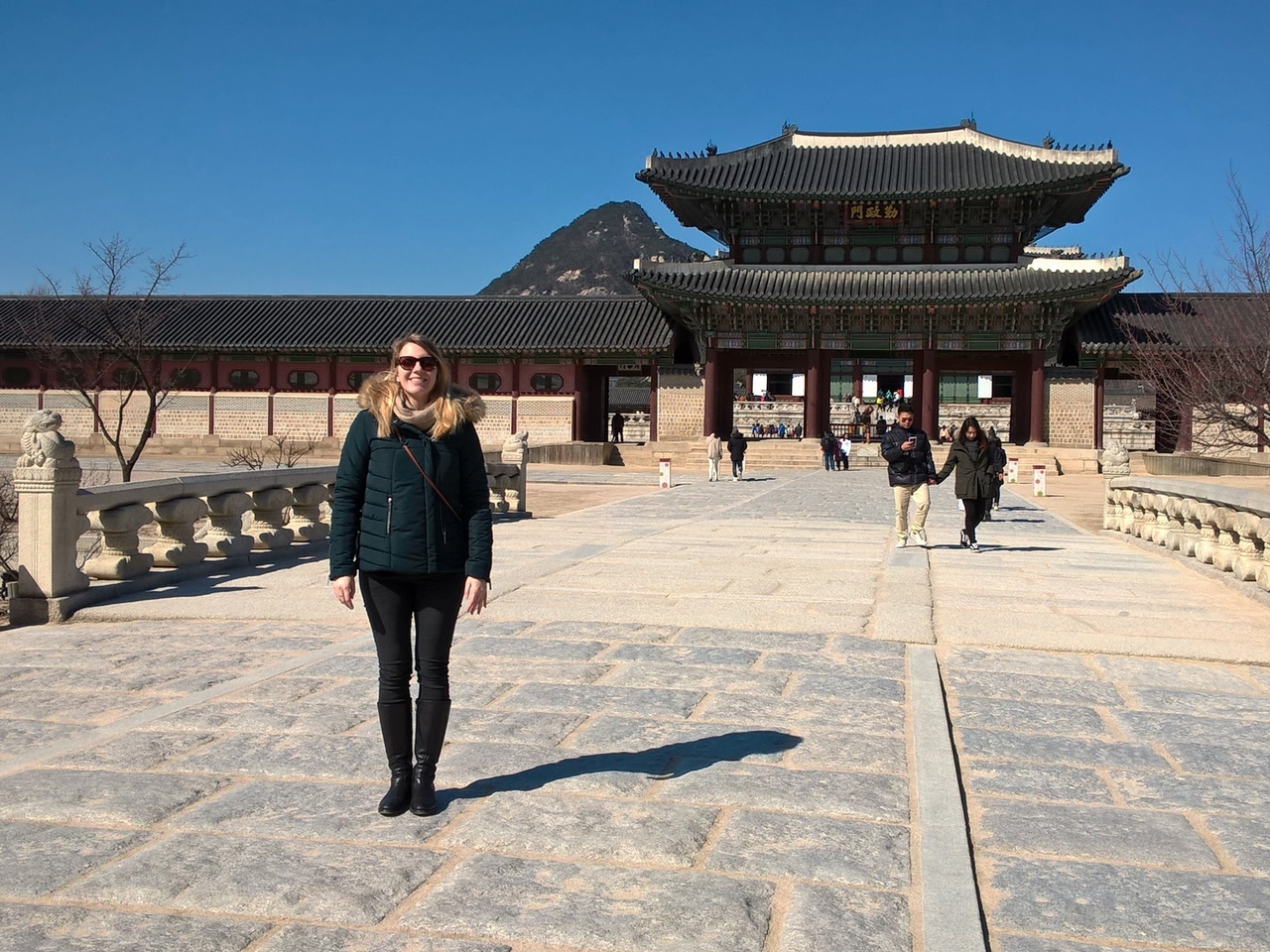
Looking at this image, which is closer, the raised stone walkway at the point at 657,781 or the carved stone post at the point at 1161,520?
the raised stone walkway at the point at 657,781

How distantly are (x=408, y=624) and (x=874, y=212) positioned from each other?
3412 centimetres

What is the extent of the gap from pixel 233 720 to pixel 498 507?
11.3m

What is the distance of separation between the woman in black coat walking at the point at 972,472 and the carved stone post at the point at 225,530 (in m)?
6.80

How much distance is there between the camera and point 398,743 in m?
3.79

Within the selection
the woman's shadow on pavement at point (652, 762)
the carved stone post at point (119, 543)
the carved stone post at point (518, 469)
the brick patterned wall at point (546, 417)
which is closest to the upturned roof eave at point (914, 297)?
the brick patterned wall at point (546, 417)

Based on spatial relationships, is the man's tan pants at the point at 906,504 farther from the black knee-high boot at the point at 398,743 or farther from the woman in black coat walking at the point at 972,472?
the black knee-high boot at the point at 398,743

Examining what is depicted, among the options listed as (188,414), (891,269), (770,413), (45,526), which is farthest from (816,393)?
(45,526)

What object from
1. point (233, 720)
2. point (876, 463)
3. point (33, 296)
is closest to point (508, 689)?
point (233, 720)

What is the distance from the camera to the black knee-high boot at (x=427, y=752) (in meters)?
3.70

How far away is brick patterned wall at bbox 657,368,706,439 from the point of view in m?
36.1

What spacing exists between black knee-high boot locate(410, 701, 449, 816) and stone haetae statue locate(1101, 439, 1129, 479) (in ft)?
45.6

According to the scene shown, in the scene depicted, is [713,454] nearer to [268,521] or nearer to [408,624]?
[268,521]

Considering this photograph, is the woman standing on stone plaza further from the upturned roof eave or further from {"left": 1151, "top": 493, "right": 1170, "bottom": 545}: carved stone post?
the upturned roof eave

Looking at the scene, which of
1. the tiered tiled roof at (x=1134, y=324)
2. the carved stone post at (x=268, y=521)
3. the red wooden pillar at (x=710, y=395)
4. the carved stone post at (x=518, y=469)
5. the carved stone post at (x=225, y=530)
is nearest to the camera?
the carved stone post at (x=225, y=530)
